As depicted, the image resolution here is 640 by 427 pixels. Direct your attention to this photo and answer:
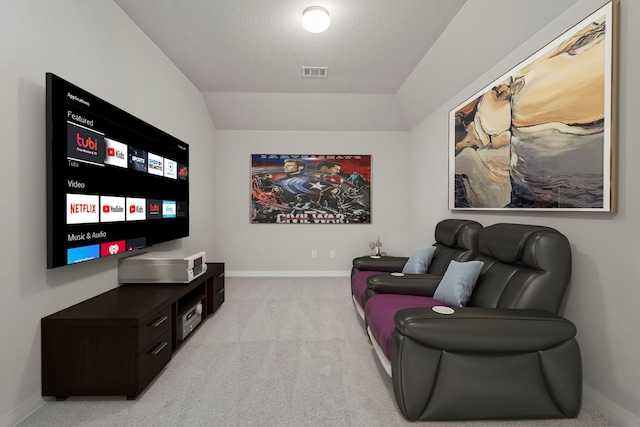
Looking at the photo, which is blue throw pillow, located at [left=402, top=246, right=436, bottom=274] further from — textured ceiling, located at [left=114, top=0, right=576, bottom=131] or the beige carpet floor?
textured ceiling, located at [left=114, top=0, right=576, bottom=131]

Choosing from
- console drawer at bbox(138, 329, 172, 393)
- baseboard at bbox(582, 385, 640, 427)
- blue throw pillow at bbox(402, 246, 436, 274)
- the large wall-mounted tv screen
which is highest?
the large wall-mounted tv screen

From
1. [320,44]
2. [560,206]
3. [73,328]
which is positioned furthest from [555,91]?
[73,328]

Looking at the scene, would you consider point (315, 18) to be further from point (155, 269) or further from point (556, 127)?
point (155, 269)

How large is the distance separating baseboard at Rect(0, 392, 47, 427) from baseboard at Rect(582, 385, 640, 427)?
10.6 feet

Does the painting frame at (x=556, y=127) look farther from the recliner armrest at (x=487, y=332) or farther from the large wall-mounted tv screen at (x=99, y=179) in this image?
the large wall-mounted tv screen at (x=99, y=179)

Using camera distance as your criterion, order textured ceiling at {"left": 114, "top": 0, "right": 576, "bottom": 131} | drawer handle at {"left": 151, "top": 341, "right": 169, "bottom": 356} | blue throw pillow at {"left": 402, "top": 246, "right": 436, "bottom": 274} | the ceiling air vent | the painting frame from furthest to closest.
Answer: the ceiling air vent, blue throw pillow at {"left": 402, "top": 246, "right": 436, "bottom": 274}, textured ceiling at {"left": 114, "top": 0, "right": 576, "bottom": 131}, drawer handle at {"left": 151, "top": 341, "right": 169, "bottom": 356}, the painting frame

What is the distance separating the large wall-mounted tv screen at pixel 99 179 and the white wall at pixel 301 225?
6.66ft

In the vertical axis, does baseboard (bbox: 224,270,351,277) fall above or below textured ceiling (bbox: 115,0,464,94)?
below

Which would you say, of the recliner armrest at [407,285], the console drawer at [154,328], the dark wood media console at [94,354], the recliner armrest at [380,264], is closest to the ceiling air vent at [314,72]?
the recliner armrest at [380,264]

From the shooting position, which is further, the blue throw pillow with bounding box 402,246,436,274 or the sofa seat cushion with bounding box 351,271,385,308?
the blue throw pillow with bounding box 402,246,436,274

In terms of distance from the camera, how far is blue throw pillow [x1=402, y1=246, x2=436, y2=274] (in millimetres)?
2994

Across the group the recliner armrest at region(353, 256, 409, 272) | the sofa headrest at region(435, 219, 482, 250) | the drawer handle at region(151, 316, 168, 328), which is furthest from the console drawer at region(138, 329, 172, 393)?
the sofa headrest at region(435, 219, 482, 250)

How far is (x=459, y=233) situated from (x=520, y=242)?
908mm

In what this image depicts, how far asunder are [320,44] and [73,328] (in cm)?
312
